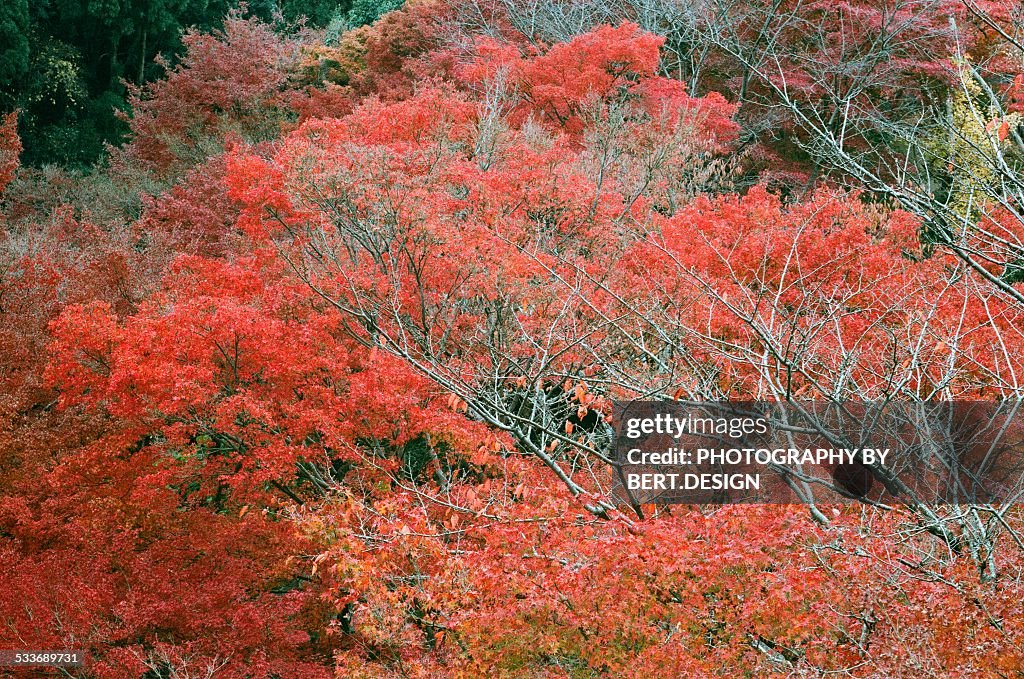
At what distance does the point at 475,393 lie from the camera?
826cm

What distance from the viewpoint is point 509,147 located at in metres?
19.3

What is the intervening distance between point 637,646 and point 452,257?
26.6 ft

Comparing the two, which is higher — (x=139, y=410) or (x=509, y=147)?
(x=509, y=147)

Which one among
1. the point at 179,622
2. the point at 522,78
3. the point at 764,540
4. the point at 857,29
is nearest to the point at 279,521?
the point at 179,622

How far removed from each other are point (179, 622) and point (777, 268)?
35.7 feet

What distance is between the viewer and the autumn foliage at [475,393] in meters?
6.57

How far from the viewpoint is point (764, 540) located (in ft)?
22.9

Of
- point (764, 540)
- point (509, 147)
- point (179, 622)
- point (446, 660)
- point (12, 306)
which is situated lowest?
point (179, 622)

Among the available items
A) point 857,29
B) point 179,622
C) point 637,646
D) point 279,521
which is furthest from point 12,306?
point 857,29

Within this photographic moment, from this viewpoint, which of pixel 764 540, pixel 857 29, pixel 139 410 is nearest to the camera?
pixel 764 540

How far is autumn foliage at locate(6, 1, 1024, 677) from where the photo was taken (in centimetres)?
657

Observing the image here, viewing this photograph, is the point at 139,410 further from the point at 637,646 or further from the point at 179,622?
the point at 637,646

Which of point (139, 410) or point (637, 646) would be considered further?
point (139, 410)

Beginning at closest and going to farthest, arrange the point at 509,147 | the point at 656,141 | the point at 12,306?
1. the point at 12,306
2. the point at 509,147
3. the point at 656,141
